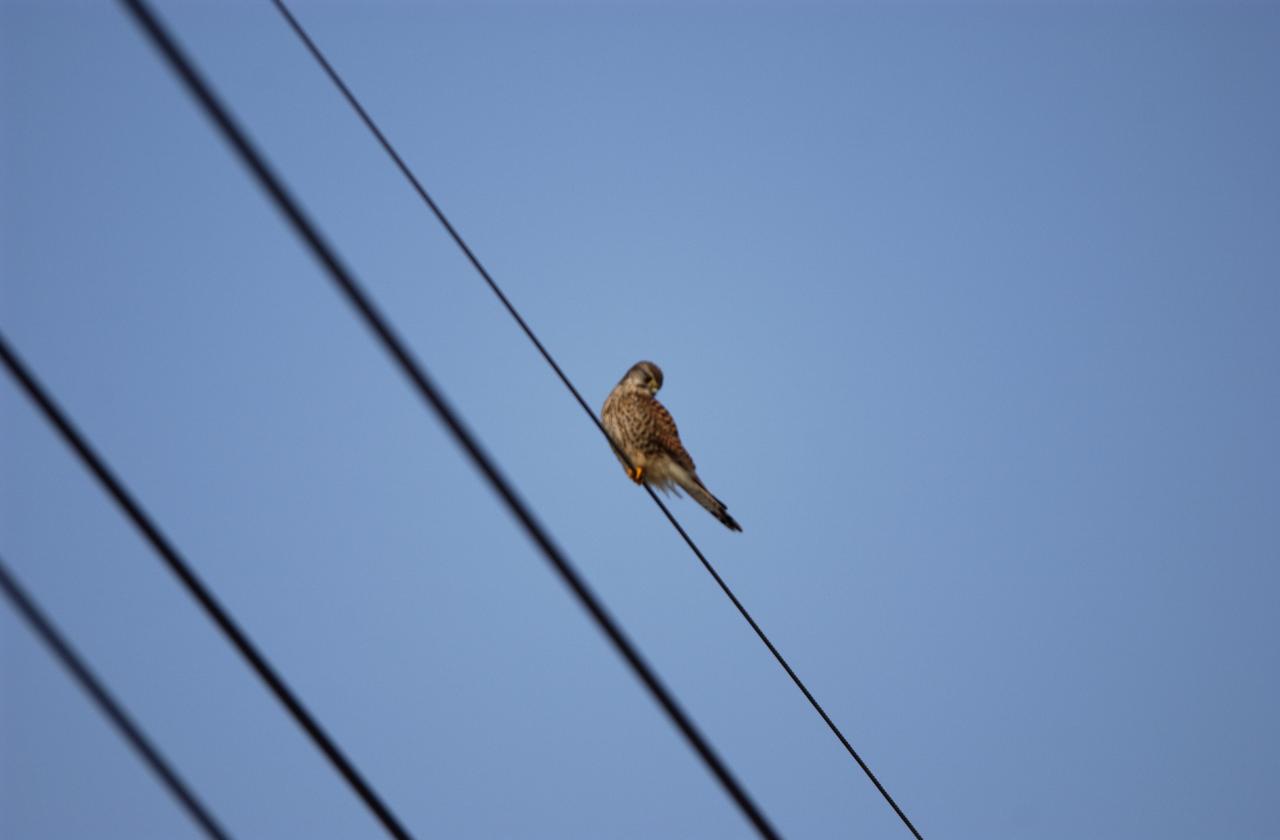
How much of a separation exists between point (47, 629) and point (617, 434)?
707cm

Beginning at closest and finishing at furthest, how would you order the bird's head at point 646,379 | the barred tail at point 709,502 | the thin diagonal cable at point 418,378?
the thin diagonal cable at point 418,378, the barred tail at point 709,502, the bird's head at point 646,379

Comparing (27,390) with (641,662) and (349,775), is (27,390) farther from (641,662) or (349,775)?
(641,662)

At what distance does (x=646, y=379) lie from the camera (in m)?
9.12

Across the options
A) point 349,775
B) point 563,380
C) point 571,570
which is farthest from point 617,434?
point 571,570

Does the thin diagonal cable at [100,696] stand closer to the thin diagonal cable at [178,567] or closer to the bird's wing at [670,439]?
the thin diagonal cable at [178,567]

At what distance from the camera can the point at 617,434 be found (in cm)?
903

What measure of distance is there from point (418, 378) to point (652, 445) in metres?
7.29

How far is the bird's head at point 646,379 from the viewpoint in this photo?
910 cm

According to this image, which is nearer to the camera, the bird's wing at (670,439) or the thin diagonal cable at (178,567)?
the thin diagonal cable at (178,567)

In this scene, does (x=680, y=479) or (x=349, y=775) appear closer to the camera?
(x=349, y=775)

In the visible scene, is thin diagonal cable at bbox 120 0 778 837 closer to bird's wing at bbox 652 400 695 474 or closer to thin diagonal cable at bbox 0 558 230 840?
thin diagonal cable at bbox 0 558 230 840

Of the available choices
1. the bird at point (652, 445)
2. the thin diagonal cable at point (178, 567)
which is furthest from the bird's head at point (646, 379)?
the thin diagonal cable at point (178, 567)

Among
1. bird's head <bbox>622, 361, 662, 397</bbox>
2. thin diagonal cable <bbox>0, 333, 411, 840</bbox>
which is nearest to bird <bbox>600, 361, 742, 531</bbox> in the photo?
bird's head <bbox>622, 361, 662, 397</bbox>

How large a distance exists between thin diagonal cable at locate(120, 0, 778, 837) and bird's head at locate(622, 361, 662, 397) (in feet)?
24.1
